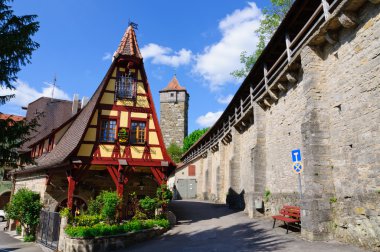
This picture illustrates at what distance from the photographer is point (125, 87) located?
15.1 metres

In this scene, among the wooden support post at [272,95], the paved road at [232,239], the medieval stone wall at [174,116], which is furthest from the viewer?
the medieval stone wall at [174,116]

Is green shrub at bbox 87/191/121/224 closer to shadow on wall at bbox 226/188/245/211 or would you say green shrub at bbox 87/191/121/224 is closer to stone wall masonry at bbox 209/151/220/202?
shadow on wall at bbox 226/188/245/211

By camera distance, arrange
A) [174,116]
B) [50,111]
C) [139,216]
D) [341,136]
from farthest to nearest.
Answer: [174,116] < [50,111] < [139,216] < [341,136]

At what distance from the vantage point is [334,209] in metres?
8.50

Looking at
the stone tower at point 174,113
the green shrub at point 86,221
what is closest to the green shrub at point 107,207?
the green shrub at point 86,221

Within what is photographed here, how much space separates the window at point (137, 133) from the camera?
1452 cm

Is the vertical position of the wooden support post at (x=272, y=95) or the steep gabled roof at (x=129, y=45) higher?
the steep gabled roof at (x=129, y=45)

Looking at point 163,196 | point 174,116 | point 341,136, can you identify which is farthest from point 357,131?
point 174,116

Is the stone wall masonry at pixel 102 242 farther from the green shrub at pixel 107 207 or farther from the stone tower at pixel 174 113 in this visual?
the stone tower at pixel 174 113

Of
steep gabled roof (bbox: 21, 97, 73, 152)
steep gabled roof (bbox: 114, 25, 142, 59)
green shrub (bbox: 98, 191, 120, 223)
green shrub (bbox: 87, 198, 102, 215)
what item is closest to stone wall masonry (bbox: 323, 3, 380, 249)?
green shrub (bbox: 98, 191, 120, 223)

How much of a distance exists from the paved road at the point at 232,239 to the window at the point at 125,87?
6622 millimetres

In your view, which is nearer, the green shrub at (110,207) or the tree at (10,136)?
the tree at (10,136)

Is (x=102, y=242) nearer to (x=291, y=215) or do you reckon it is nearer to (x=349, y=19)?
(x=291, y=215)

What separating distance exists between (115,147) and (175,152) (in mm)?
38421
